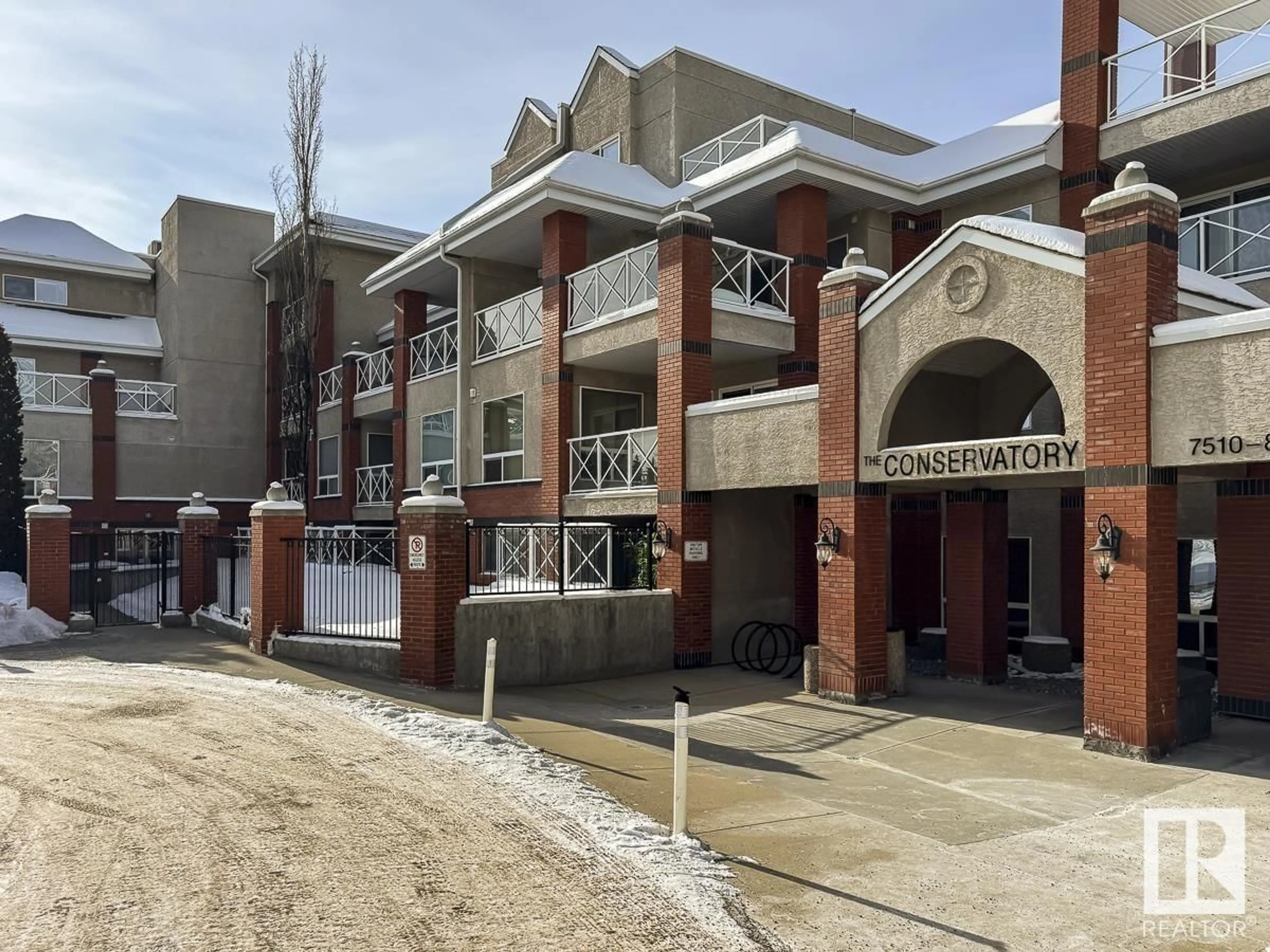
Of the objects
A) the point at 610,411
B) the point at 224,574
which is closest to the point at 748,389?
the point at 610,411

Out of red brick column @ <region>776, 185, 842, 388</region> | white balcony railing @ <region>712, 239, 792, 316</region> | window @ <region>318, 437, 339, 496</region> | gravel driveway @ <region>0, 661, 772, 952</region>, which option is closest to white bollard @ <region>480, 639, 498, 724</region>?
gravel driveway @ <region>0, 661, 772, 952</region>

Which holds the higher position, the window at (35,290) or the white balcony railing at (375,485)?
the window at (35,290)

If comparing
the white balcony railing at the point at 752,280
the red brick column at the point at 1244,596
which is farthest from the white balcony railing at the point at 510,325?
the red brick column at the point at 1244,596

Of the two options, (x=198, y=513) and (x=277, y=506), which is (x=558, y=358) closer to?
(x=277, y=506)

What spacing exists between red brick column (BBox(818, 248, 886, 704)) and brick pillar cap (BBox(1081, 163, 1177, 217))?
340 centimetres

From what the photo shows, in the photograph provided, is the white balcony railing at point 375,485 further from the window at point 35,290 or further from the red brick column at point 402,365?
the window at point 35,290

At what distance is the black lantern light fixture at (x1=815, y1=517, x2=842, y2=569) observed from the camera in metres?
12.9

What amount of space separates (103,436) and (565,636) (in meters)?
22.4

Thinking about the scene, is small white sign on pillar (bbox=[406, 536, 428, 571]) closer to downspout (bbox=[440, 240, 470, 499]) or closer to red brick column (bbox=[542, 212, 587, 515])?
red brick column (bbox=[542, 212, 587, 515])

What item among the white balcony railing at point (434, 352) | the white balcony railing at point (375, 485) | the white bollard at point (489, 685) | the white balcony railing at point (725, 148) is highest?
the white balcony railing at point (725, 148)

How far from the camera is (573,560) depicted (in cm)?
1802

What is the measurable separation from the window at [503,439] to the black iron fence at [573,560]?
181 cm

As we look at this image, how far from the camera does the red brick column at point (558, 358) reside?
741 inches

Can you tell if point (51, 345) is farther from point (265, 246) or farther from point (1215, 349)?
point (1215, 349)
